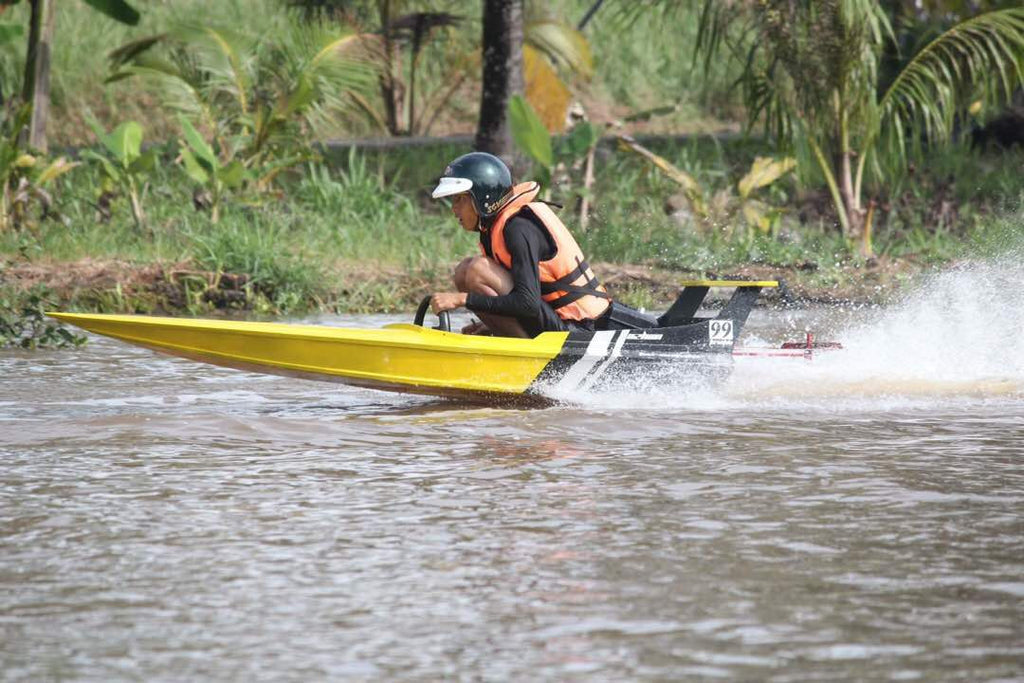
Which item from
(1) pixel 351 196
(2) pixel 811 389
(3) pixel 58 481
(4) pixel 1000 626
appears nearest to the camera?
A: (4) pixel 1000 626

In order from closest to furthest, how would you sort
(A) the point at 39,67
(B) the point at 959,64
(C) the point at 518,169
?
(B) the point at 959,64 → (A) the point at 39,67 → (C) the point at 518,169

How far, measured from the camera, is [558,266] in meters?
7.68

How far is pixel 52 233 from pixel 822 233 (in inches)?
272

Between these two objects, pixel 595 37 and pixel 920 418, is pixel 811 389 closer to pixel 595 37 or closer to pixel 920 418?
pixel 920 418

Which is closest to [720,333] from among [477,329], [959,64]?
[477,329]

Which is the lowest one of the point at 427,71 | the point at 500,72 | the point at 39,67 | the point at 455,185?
the point at 455,185

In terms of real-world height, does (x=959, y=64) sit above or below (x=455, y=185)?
above

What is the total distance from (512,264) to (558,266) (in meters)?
0.28

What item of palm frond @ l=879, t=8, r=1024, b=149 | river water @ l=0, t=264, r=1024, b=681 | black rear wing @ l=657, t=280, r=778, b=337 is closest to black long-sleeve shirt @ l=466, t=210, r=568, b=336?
river water @ l=0, t=264, r=1024, b=681

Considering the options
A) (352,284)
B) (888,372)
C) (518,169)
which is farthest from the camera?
(518,169)

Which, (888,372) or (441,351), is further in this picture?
(888,372)

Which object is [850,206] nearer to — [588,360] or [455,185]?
[588,360]

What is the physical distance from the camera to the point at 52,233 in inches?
528

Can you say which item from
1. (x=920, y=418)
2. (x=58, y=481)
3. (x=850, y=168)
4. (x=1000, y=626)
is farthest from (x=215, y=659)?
(x=850, y=168)
